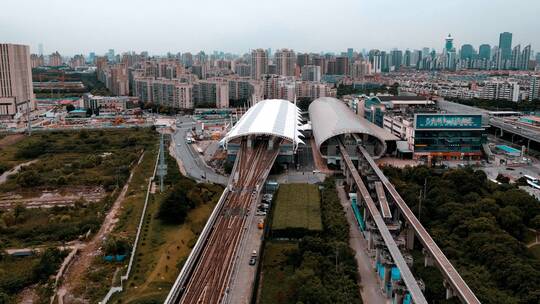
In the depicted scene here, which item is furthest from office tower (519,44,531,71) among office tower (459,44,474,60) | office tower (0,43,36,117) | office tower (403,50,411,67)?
office tower (0,43,36,117)

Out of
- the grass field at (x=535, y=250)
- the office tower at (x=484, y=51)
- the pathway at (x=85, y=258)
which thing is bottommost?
the pathway at (x=85, y=258)

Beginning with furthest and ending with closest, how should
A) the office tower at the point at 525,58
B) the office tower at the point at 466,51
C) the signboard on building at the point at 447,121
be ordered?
the office tower at the point at 466,51 → the office tower at the point at 525,58 → the signboard on building at the point at 447,121

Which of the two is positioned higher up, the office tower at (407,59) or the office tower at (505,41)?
the office tower at (505,41)

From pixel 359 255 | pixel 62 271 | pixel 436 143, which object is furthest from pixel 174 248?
pixel 436 143

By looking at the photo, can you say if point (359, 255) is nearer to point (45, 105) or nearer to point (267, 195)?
point (267, 195)

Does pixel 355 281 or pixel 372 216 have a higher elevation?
pixel 372 216

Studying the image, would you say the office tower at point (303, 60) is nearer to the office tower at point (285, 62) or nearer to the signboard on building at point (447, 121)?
the office tower at point (285, 62)

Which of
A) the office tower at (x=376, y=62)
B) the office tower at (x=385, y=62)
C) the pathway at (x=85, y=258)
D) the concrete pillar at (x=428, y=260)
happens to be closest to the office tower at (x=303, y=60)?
the office tower at (x=376, y=62)

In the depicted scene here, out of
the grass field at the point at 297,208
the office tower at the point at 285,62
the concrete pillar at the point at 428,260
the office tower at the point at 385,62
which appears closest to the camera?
the concrete pillar at the point at 428,260

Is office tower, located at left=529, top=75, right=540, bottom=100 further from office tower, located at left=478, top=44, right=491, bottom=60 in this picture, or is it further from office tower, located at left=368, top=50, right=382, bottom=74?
office tower, located at left=478, top=44, right=491, bottom=60
